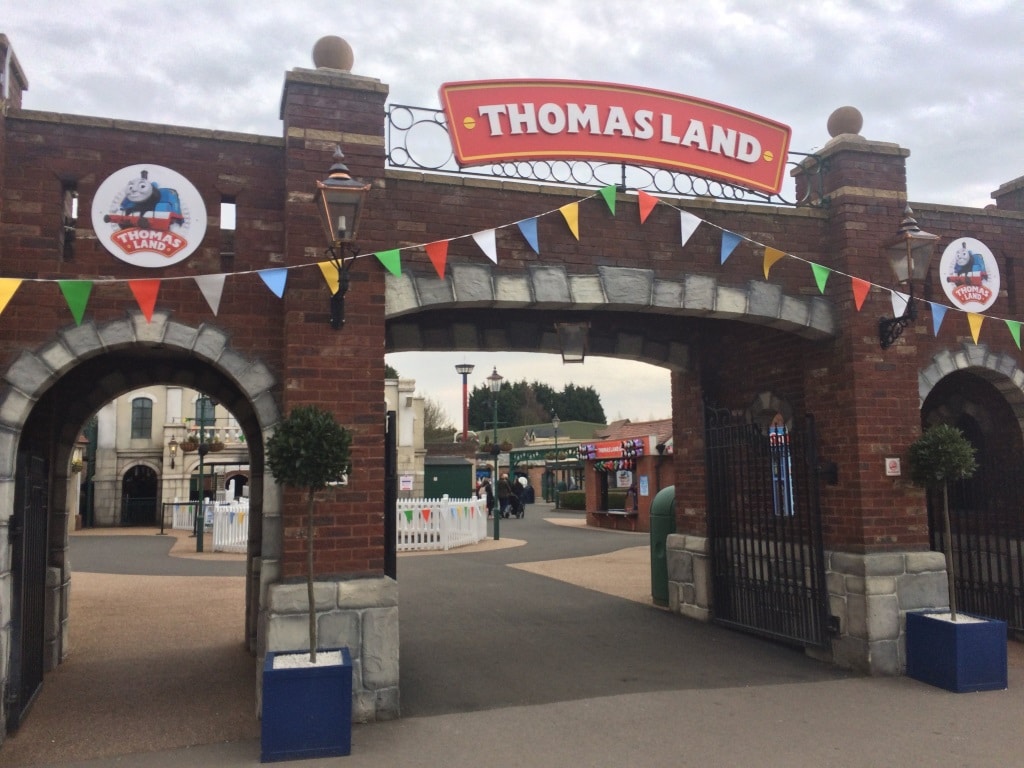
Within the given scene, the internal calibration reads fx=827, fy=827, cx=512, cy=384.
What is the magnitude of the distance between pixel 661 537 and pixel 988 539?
367 cm

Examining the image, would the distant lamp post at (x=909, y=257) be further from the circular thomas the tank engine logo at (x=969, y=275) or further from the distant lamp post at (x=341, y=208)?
the distant lamp post at (x=341, y=208)

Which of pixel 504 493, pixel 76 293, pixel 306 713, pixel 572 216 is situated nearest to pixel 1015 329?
pixel 572 216

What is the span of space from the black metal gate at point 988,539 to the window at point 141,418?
26.2 m

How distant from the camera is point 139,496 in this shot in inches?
1144

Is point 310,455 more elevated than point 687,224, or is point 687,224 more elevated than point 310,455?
point 687,224

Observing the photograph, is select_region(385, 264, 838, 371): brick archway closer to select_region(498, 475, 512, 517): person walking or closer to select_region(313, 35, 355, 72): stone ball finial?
select_region(313, 35, 355, 72): stone ball finial

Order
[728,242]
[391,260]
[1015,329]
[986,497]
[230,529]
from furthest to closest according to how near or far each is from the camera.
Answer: [230,529] < [986,497] < [1015,329] < [728,242] < [391,260]

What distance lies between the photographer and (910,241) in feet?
23.2

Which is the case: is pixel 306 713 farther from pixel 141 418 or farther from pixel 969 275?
pixel 141 418

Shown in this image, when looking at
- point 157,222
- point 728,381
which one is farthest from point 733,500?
point 157,222

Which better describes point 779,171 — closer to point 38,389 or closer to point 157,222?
point 157,222

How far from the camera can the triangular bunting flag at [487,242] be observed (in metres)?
6.66

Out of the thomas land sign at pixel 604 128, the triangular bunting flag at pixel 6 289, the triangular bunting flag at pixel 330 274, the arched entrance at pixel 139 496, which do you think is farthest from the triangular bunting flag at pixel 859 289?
the arched entrance at pixel 139 496

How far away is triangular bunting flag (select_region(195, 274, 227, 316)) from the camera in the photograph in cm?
600
